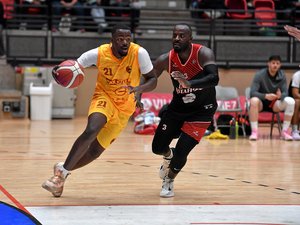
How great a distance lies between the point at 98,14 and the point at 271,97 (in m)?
6.42

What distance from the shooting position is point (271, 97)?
45.3ft

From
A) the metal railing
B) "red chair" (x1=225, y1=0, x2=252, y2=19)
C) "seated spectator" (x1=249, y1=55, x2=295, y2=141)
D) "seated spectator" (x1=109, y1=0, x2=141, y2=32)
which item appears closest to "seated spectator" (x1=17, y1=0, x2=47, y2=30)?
the metal railing

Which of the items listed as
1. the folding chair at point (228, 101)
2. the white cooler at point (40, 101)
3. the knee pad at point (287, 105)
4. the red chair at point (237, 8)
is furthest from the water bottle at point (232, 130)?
the red chair at point (237, 8)

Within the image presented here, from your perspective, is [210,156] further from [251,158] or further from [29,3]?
[29,3]

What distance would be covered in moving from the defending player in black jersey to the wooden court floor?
18.6 inches

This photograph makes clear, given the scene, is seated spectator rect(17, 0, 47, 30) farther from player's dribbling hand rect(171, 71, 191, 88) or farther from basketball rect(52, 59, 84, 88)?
player's dribbling hand rect(171, 71, 191, 88)

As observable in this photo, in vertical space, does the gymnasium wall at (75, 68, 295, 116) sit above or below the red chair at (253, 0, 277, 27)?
below

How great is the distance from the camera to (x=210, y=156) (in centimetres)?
1162

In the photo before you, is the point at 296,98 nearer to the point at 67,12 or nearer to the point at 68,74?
the point at 67,12

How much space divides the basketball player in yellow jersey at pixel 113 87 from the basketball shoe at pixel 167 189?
74 cm

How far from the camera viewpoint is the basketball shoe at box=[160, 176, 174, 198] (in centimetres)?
792

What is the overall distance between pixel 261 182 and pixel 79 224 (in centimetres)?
326

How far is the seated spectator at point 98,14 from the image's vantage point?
59.0ft

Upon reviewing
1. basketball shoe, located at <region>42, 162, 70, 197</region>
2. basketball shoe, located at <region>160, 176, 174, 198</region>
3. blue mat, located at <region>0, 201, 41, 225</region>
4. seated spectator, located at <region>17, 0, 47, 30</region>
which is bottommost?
basketball shoe, located at <region>160, 176, 174, 198</region>
